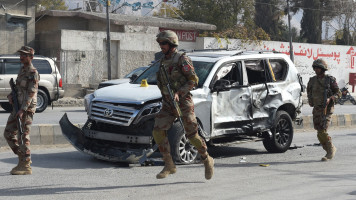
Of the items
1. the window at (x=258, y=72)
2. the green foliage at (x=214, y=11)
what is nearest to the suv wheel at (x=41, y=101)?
the window at (x=258, y=72)

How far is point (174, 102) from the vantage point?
23.6 feet

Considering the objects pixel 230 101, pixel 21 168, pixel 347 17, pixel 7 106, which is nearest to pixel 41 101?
pixel 7 106

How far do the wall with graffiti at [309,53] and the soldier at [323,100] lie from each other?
25.0 meters

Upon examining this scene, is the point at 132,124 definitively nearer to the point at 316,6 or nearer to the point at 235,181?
the point at 235,181

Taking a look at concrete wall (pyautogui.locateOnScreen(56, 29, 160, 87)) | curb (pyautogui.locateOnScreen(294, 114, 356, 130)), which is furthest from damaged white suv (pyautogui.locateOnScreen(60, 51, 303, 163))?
concrete wall (pyautogui.locateOnScreen(56, 29, 160, 87))

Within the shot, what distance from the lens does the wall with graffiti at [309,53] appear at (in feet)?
118

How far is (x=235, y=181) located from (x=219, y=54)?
3174 mm

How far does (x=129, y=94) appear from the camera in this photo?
8.85 meters

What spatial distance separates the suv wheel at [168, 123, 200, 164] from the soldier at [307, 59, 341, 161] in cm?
231

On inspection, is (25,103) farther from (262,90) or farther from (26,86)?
(262,90)

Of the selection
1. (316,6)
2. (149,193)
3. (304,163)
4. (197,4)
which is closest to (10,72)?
(304,163)

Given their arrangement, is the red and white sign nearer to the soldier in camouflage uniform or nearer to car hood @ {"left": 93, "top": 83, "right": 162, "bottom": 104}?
car hood @ {"left": 93, "top": 83, "right": 162, "bottom": 104}

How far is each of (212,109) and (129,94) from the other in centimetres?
135

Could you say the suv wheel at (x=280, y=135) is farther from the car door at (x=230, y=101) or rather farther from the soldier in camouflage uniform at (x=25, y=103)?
the soldier in camouflage uniform at (x=25, y=103)
